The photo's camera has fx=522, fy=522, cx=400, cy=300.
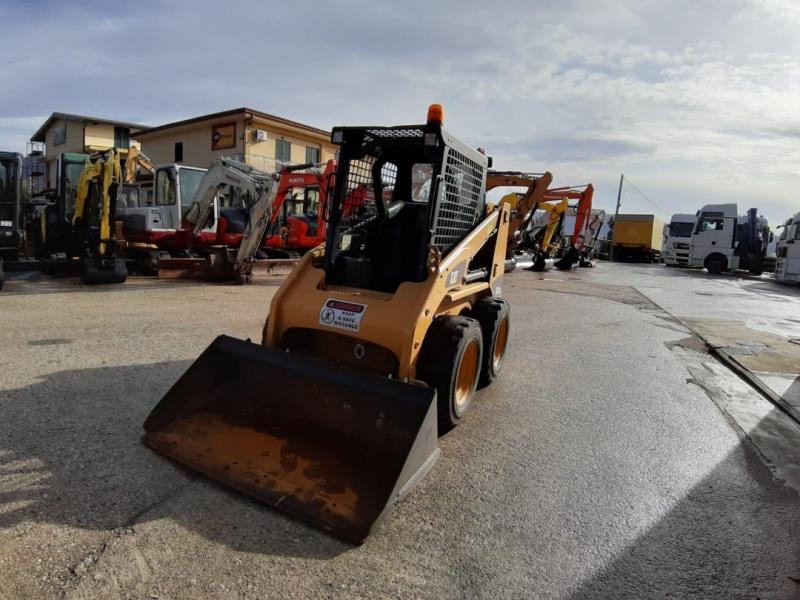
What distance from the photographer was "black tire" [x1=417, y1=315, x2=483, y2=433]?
151 inches

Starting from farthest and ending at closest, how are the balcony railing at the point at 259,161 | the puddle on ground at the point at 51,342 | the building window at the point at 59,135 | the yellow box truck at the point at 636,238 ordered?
the building window at the point at 59,135 < the yellow box truck at the point at 636,238 < the balcony railing at the point at 259,161 < the puddle on ground at the point at 51,342

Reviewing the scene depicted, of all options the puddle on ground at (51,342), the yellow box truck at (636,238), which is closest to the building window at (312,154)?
the yellow box truck at (636,238)

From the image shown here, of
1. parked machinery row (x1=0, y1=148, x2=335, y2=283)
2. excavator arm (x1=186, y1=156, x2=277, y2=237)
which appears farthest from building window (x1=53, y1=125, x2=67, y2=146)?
excavator arm (x1=186, y1=156, x2=277, y2=237)

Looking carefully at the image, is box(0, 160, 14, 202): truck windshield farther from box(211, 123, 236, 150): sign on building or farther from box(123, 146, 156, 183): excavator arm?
box(211, 123, 236, 150): sign on building

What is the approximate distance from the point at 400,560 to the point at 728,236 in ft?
89.0

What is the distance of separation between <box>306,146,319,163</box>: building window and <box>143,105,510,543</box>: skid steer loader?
976 inches

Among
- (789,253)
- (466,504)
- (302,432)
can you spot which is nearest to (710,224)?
Result: (789,253)

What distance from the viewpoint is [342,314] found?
397 cm

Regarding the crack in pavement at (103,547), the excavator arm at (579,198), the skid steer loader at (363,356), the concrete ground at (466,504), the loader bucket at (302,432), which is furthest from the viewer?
the excavator arm at (579,198)

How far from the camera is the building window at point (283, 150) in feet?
87.4

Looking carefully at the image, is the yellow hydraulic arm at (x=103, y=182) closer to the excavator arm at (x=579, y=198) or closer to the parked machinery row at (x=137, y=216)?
the parked machinery row at (x=137, y=216)

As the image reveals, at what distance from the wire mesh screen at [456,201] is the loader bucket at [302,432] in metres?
1.62

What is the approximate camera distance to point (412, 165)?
4.90 m

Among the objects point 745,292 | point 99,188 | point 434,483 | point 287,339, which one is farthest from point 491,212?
point 745,292
